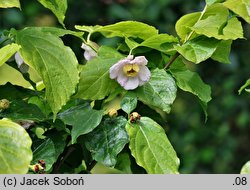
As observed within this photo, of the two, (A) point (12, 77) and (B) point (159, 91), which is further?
(A) point (12, 77)

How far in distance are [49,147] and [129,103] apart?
0.15m

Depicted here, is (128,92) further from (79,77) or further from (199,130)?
(199,130)

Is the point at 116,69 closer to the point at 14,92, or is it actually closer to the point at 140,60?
the point at 140,60

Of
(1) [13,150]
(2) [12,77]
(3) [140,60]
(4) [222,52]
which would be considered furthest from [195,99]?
(1) [13,150]

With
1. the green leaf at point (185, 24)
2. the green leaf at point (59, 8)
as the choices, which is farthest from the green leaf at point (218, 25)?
the green leaf at point (59, 8)

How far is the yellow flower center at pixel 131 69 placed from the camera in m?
1.13

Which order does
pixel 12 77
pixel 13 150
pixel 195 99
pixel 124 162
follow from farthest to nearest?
pixel 195 99
pixel 12 77
pixel 124 162
pixel 13 150

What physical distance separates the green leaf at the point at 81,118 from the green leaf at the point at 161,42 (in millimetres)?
148

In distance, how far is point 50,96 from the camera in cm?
103

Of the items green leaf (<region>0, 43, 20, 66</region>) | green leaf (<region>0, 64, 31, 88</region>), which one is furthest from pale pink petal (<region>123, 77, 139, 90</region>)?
green leaf (<region>0, 64, 31, 88</region>)

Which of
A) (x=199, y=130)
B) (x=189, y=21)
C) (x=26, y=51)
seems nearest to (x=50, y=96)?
(x=26, y=51)

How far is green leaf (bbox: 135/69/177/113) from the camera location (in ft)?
3.65

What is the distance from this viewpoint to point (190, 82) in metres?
1.18

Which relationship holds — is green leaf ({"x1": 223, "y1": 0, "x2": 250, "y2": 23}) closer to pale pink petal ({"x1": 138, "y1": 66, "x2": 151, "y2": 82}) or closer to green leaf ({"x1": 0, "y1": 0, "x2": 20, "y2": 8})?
pale pink petal ({"x1": 138, "y1": 66, "x2": 151, "y2": 82})
